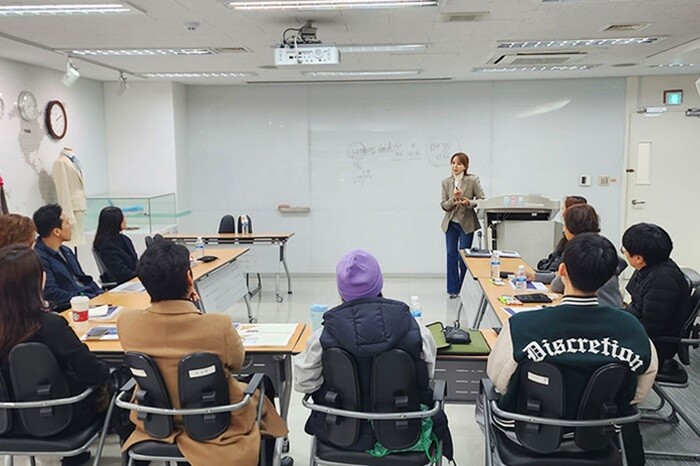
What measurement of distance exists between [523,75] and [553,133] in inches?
39.0

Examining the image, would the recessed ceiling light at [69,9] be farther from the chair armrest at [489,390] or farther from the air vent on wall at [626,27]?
the air vent on wall at [626,27]

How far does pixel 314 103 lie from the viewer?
791 cm

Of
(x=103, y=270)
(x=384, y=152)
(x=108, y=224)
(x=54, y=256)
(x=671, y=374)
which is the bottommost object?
(x=671, y=374)

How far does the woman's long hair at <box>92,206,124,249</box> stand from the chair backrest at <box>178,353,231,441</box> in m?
2.96

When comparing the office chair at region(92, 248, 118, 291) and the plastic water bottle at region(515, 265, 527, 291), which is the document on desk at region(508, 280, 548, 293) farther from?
the office chair at region(92, 248, 118, 291)

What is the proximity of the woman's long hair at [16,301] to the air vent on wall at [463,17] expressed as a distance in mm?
3180

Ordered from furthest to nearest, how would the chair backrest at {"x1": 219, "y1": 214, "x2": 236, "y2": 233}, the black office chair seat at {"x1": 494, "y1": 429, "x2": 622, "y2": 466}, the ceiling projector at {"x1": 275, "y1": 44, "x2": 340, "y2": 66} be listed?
the chair backrest at {"x1": 219, "y1": 214, "x2": 236, "y2": 233}
the ceiling projector at {"x1": 275, "y1": 44, "x2": 340, "y2": 66}
the black office chair seat at {"x1": 494, "y1": 429, "x2": 622, "y2": 466}

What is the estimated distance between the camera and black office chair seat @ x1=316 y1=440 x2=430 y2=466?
7.06 ft

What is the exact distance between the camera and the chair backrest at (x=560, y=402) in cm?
198

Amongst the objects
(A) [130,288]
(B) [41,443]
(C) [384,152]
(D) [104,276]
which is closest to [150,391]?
(B) [41,443]

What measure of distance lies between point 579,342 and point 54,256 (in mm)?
3300

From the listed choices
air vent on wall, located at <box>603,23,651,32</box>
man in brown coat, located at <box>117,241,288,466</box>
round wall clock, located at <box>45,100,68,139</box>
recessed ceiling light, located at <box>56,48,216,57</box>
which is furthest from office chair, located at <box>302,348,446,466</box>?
round wall clock, located at <box>45,100,68,139</box>

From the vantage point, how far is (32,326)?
2.27 metres

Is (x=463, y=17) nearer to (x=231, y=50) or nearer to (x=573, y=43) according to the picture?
(x=573, y=43)
